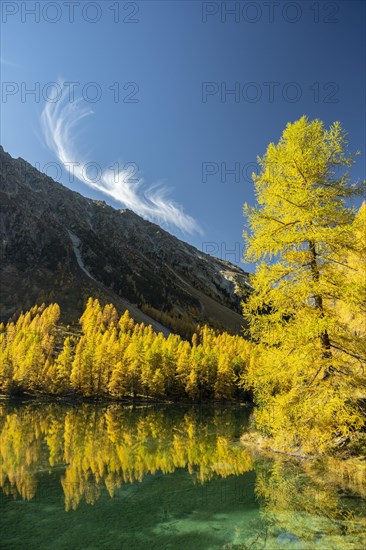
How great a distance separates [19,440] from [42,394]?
171ft

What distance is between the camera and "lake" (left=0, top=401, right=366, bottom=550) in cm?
1397

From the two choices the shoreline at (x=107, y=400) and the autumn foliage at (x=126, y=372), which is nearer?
the shoreline at (x=107, y=400)

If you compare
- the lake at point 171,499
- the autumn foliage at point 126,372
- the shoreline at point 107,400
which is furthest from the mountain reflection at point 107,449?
the autumn foliage at point 126,372

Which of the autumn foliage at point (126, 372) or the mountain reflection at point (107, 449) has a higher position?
the autumn foliage at point (126, 372)

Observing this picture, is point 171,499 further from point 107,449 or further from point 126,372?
point 126,372

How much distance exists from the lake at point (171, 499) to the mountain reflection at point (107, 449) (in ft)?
0.46

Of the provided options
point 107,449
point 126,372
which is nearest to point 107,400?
point 126,372

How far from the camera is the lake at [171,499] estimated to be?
14.0 metres

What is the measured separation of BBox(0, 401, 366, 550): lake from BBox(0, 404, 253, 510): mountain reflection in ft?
0.46

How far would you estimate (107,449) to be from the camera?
35531 millimetres

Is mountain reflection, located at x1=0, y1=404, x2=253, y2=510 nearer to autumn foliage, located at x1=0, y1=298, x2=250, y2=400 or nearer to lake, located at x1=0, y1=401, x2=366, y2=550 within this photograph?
lake, located at x1=0, y1=401, x2=366, y2=550

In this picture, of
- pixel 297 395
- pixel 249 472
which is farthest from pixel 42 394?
pixel 297 395

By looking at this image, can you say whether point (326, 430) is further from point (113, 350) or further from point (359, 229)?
point (113, 350)

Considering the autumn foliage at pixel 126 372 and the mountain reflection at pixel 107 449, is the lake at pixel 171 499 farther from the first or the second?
the autumn foliage at pixel 126 372
